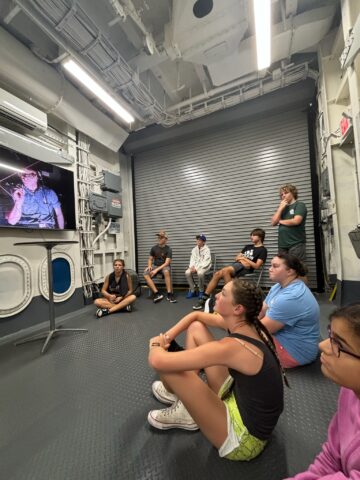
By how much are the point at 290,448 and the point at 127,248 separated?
189 inches

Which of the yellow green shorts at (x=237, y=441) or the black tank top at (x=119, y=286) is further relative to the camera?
the black tank top at (x=119, y=286)

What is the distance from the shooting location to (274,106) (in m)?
3.86

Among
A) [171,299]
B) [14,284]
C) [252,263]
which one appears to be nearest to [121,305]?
[171,299]

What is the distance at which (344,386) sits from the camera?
0.60m

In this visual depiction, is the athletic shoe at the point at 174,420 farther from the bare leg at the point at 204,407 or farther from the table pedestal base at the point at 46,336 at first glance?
the table pedestal base at the point at 46,336

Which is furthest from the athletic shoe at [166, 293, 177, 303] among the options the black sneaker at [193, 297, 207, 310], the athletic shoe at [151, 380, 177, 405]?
the athletic shoe at [151, 380, 177, 405]

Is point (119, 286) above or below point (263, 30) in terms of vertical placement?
below

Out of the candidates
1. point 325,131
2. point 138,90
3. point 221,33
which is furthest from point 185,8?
point 325,131

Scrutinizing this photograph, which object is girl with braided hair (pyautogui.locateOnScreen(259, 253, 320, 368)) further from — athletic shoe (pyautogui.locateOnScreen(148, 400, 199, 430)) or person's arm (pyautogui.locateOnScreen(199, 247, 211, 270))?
person's arm (pyautogui.locateOnScreen(199, 247, 211, 270))

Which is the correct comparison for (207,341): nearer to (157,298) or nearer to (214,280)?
(214,280)

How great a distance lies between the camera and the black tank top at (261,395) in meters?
0.90

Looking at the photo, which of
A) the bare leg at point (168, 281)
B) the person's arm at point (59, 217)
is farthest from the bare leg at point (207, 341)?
the person's arm at point (59, 217)

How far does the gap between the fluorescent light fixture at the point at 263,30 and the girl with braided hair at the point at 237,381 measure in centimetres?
281

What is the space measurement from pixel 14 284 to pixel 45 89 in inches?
111
